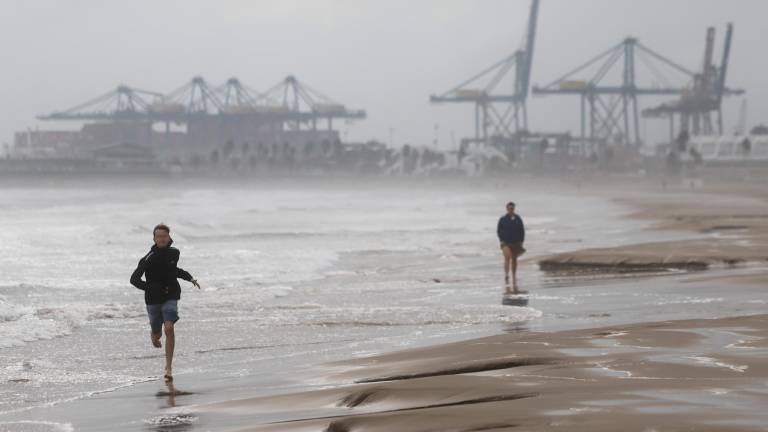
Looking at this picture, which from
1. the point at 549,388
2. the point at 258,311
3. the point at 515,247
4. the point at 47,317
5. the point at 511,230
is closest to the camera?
the point at 549,388

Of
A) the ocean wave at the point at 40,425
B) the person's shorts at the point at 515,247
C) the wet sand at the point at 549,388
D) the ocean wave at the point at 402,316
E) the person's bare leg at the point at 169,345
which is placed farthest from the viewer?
the person's shorts at the point at 515,247

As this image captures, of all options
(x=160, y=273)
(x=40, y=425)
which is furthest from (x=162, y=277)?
(x=40, y=425)

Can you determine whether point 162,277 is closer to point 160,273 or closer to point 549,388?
point 160,273

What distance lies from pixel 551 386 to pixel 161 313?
349cm

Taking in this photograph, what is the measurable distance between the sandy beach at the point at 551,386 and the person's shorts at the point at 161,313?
1275 mm

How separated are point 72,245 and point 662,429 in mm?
29523

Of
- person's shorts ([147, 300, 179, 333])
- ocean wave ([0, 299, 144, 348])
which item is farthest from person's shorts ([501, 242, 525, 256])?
person's shorts ([147, 300, 179, 333])

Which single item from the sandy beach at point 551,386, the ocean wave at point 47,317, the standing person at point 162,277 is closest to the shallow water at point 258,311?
the ocean wave at point 47,317

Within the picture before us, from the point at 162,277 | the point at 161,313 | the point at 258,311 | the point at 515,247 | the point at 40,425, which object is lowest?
the point at 258,311

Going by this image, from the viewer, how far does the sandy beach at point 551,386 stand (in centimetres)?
695

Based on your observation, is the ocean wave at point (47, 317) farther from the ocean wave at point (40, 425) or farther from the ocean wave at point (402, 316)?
the ocean wave at point (40, 425)

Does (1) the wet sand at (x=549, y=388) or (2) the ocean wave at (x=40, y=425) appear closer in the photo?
(1) the wet sand at (x=549, y=388)

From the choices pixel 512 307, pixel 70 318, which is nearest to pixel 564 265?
pixel 512 307

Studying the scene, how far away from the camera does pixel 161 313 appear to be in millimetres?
10156
